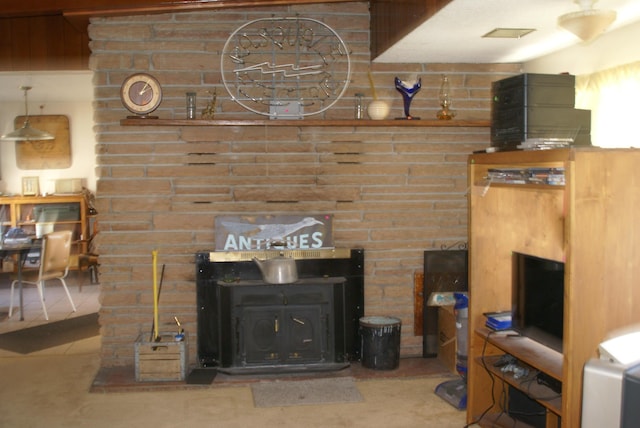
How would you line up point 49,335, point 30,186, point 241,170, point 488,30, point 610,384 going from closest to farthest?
point 610,384 → point 488,30 → point 241,170 → point 49,335 → point 30,186

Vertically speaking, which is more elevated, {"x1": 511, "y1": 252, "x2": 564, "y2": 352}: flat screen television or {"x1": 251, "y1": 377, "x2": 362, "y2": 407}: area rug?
{"x1": 511, "y1": 252, "x2": 564, "y2": 352}: flat screen television

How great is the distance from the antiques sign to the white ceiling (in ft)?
3.89

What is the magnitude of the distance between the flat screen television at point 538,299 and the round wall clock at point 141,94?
2.39 m

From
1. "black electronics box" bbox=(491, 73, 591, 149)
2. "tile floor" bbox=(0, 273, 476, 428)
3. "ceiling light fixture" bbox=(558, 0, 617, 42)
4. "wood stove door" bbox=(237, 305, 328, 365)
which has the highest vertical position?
"ceiling light fixture" bbox=(558, 0, 617, 42)

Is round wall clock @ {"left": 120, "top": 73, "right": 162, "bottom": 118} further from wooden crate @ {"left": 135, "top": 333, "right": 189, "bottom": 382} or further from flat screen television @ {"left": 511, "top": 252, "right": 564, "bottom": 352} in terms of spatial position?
flat screen television @ {"left": 511, "top": 252, "right": 564, "bottom": 352}

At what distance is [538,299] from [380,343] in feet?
4.52

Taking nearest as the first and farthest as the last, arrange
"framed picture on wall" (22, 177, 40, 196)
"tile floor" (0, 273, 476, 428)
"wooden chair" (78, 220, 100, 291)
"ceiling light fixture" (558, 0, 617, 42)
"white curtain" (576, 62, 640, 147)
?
"ceiling light fixture" (558, 0, 617, 42), "white curtain" (576, 62, 640, 147), "tile floor" (0, 273, 476, 428), "wooden chair" (78, 220, 100, 291), "framed picture on wall" (22, 177, 40, 196)

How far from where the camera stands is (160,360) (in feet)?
13.0

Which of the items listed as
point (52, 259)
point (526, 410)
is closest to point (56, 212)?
point (52, 259)

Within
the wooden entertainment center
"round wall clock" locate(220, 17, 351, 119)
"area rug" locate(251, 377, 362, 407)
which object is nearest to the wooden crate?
"area rug" locate(251, 377, 362, 407)

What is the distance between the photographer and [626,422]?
1.55 meters

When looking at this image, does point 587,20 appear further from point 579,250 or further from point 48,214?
point 48,214

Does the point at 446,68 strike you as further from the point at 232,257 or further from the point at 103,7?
the point at 103,7

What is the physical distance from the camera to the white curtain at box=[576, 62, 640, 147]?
305cm
